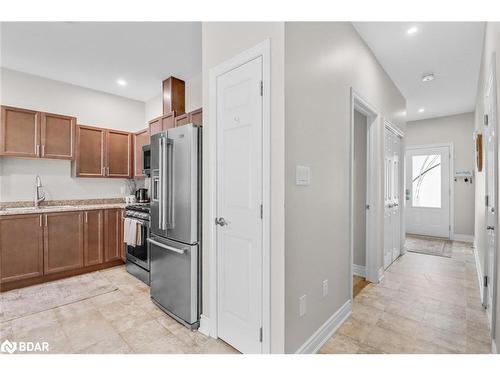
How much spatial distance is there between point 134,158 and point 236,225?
10.6 ft

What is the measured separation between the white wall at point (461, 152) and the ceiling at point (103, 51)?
4.98 meters

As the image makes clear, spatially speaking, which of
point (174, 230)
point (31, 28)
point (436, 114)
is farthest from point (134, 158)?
point (436, 114)

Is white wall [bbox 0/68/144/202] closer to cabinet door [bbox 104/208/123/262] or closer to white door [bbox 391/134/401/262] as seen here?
cabinet door [bbox 104/208/123/262]

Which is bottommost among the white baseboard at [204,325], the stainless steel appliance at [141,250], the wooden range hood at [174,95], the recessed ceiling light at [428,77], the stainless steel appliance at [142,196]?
the white baseboard at [204,325]

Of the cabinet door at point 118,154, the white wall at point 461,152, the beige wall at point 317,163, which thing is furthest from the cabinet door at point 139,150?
the white wall at point 461,152

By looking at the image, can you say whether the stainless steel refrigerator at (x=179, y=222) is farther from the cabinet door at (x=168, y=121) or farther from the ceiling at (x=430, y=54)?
the ceiling at (x=430, y=54)

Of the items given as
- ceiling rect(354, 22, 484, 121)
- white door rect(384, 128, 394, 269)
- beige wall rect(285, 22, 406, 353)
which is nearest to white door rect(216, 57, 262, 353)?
beige wall rect(285, 22, 406, 353)

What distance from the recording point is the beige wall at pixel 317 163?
159cm

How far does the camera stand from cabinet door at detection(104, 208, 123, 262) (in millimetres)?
3646

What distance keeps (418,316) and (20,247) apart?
4389mm

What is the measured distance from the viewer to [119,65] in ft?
10.9

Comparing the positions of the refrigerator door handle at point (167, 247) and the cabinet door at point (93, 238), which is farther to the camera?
the cabinet door at point (93, 238)

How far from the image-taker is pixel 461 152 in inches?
212

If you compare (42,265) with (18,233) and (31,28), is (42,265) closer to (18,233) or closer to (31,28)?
(18,233)
